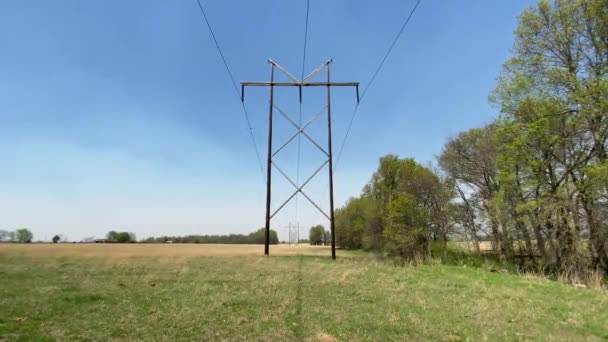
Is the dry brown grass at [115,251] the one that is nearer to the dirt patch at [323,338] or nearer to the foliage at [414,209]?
the foliage at [414,209]

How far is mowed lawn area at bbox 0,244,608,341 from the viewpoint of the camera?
734 centimetres

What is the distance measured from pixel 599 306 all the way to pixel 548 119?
590 inches

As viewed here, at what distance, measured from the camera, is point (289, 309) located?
9.33m

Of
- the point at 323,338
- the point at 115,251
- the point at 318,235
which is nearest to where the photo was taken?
the point at 323,338

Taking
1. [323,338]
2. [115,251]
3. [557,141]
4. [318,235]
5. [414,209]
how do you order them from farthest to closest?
[318,235] → [414,209] → [115,251] → [557,141] → [323,338]

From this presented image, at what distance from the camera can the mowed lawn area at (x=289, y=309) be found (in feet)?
24.1

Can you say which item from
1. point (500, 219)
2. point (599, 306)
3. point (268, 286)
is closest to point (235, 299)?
point (268, 286)

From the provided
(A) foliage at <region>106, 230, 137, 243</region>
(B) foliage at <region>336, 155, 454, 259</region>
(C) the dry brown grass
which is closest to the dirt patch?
(C) the dry brown grass

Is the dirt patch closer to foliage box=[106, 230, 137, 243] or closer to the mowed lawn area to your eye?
the mowed lawn area

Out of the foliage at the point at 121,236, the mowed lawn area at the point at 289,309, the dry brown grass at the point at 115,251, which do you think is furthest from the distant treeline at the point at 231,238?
the mowed lawn area at the point at 289,309

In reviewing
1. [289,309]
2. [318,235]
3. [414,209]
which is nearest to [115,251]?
[414,209]

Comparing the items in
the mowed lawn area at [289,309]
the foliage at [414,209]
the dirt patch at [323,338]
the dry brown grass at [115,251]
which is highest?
the foliage at [414,209]

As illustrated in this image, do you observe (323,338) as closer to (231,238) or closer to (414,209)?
(414,209)

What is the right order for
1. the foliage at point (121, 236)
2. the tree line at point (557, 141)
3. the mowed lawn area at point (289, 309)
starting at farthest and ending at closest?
the foliage at point (121, 236), the tree line at point (557, 141), the mowed lawn area at point (289, 309)
